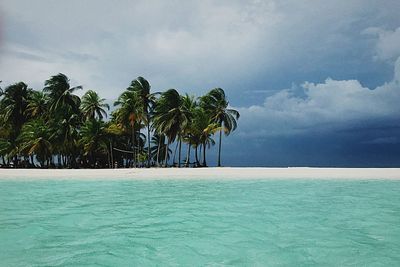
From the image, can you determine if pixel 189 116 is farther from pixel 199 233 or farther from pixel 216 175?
pixel 199 233

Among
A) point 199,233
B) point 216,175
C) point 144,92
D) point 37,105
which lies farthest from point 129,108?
point 199,233

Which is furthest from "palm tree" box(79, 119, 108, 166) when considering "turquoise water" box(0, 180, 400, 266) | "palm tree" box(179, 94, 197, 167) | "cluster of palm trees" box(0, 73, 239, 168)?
"turquoise water" box(0, 180, 400, 266)

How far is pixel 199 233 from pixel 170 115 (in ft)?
111

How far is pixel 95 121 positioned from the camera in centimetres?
4362

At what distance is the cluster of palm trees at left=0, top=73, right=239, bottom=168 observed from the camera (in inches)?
1594

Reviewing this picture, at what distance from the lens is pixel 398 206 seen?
1054cm

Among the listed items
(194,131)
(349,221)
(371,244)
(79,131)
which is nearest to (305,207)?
(349,221)

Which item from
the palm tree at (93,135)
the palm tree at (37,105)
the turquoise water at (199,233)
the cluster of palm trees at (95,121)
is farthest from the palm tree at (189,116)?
the turquoise water at (199,233)

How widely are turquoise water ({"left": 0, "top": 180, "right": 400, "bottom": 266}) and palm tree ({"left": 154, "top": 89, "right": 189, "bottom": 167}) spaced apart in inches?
1138

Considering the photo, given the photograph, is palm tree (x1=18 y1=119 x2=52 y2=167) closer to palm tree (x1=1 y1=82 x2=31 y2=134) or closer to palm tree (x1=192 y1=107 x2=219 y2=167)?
palm tree (x1=1 y1=82 x2=31 y2=134)

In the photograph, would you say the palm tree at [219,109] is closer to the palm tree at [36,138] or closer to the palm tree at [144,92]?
the palm tree at [144,92]

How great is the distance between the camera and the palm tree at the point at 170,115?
3988 cm

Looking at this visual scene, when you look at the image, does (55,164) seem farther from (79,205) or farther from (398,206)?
(398,206)

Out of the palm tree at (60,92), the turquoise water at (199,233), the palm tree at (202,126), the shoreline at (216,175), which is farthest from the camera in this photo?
the palm tree at (60,92)
